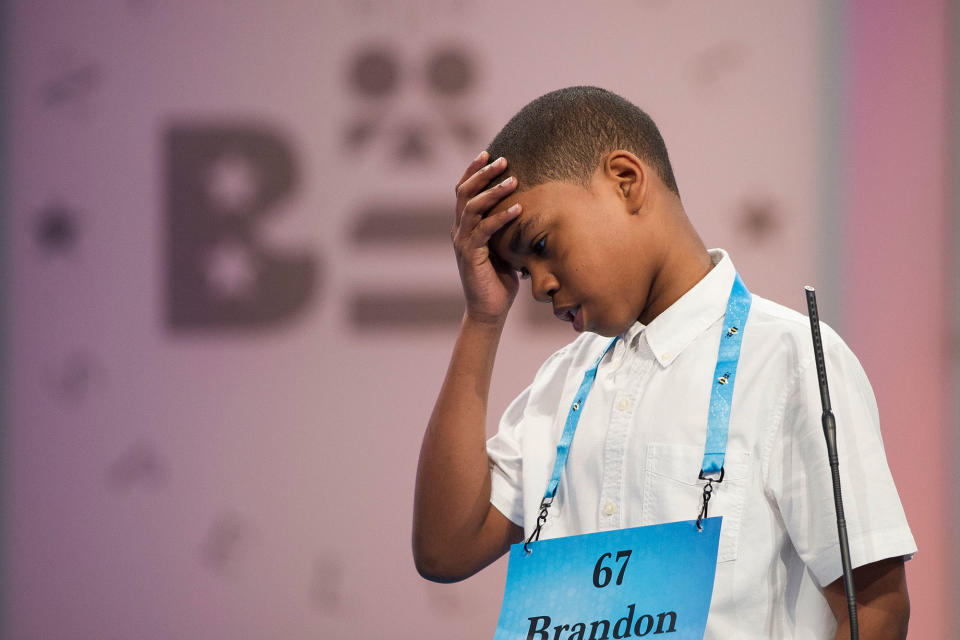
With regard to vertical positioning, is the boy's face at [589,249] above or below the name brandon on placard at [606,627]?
above

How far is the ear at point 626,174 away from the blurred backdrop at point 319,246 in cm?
129

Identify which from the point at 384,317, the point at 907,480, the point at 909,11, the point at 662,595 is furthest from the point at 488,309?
the point at 909,11

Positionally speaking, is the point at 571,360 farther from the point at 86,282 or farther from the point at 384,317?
the point at 86,282

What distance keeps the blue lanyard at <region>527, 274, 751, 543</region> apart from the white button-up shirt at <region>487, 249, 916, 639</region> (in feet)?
0.04

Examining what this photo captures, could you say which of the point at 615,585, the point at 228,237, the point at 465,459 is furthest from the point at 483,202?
the point at 228,237

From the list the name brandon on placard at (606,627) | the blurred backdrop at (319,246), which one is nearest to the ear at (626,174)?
the name brandon on placard at (606,627)

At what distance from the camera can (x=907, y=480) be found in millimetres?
2367

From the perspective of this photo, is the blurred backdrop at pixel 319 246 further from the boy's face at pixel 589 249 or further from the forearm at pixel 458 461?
the boy's face at pixel 589 249

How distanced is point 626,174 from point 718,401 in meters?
0.31

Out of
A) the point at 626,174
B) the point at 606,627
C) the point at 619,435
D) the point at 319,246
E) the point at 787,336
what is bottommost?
the point at 606,627

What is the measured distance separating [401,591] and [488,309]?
4.45 ft

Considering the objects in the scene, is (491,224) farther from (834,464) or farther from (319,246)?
(319,246)

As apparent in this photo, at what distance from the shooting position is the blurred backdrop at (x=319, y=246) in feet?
7.84

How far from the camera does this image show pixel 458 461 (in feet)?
4.27
